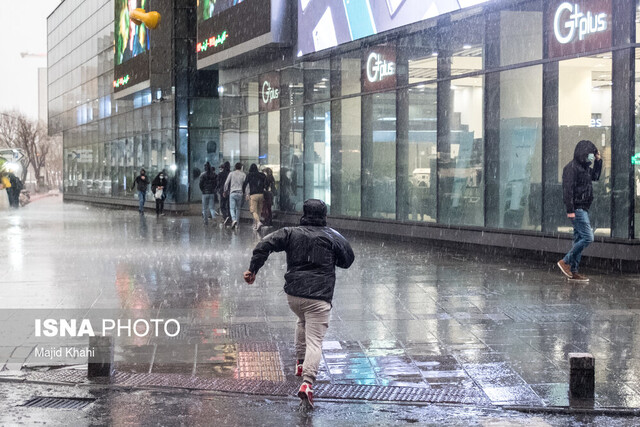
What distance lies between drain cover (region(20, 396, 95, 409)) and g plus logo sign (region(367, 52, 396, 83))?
16.0m

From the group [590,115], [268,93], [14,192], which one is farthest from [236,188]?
[14,192]

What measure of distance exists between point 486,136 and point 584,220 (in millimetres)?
5537

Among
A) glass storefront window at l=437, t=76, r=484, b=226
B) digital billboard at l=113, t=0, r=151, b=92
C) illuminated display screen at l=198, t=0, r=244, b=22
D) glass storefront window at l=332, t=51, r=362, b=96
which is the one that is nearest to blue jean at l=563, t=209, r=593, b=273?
glass storefront window at l=437, t=76, r=484, b=226

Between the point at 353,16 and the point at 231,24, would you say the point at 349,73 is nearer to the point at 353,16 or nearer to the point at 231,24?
the point at 353,16

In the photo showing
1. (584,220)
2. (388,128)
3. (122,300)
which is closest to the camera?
(122,300)

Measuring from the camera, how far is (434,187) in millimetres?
20422

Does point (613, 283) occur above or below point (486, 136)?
below

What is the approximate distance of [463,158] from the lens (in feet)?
63.4

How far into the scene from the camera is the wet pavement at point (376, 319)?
7.64 metres

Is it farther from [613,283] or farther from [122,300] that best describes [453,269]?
[122,300]

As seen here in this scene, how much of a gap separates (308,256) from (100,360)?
76.1 inches

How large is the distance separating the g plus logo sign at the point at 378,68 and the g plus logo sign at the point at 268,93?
5.96 metres

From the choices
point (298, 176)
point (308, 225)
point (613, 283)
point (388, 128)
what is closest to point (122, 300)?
point (308, 225)

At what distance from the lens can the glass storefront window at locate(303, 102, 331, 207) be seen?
25406 mm
